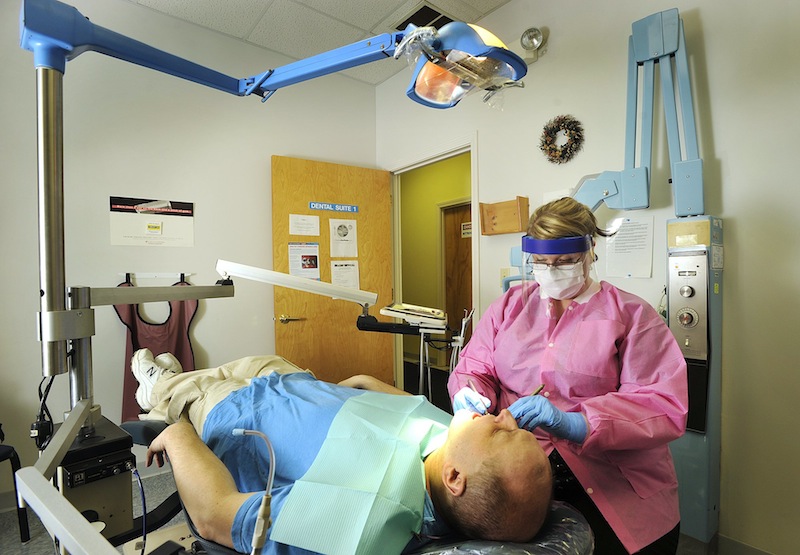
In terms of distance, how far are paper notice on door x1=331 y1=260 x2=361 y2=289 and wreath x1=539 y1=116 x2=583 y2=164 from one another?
1.62m

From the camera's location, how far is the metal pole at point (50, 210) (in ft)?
2.92

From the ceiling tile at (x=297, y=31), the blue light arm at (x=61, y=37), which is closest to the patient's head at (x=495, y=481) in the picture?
the blue light arm at (x=61, y=37)

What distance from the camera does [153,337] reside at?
2.52 meters

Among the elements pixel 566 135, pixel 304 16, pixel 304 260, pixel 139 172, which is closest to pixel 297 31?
pixel 304 16

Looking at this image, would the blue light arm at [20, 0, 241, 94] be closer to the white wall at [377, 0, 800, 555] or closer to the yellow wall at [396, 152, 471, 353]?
the white wall at [377, 0, 800, 555]

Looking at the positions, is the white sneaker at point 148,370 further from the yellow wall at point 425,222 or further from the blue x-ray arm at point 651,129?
the yellow wall at point 425,222

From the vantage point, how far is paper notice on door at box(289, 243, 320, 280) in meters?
3.07

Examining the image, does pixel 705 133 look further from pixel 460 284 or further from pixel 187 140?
pixel 460 284

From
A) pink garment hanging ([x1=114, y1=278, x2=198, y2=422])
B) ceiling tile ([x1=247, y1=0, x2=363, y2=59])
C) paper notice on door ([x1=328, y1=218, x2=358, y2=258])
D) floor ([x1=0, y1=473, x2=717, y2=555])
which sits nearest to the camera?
floor ([x1=0, y1=473, x2=717, y2=555])

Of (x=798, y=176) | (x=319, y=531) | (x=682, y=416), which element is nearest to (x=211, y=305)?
→ (x=319, y=531)

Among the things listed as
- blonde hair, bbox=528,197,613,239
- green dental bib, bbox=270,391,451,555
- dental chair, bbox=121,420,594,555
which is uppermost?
blonde hair, bbox=528,197,613,239

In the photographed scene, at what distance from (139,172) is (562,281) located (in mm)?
A: 2483

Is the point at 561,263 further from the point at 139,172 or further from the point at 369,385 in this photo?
the point at 139,172

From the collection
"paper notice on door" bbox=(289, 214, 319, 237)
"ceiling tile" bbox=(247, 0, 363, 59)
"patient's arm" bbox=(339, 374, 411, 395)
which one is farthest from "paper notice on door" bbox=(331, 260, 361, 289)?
"ceiling tile" bbox=(247, 0, 363, 59)
